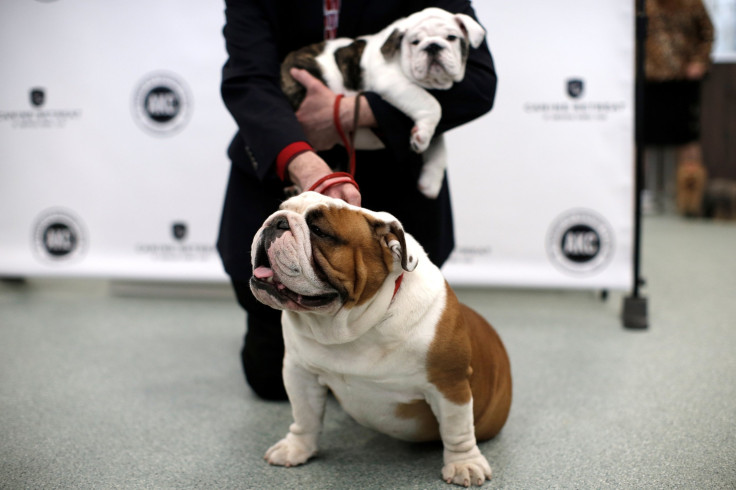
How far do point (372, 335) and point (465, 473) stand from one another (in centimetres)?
29

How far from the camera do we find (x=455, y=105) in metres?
1.33

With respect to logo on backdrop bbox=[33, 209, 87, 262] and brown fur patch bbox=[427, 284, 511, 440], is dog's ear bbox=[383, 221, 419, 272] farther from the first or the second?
logo on backdrop bbox=[33, 209, 87, 262]

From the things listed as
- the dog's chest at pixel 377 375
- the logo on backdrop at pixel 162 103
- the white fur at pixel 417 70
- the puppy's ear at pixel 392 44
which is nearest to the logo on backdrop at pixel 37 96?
the logo on backdrop at pixel 162 103

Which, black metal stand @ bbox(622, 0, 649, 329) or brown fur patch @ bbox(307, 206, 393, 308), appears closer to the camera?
brown fur patch @ bbox(307, 206, 393, 308)

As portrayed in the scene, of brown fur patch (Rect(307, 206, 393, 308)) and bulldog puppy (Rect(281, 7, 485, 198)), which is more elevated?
bulldog puppy (Rect(281, 7, 485, 198))

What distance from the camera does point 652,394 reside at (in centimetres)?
154

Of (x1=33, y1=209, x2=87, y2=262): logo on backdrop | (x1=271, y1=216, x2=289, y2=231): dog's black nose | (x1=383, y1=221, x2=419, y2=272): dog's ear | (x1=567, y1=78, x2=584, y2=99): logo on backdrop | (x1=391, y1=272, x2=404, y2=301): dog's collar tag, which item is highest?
(x1=567, y1=78, x2=584, y2=99): logo on backdrop

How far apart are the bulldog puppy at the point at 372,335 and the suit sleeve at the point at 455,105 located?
1.02 ft

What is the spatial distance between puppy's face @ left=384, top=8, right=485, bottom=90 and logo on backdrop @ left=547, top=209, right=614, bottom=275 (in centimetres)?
115

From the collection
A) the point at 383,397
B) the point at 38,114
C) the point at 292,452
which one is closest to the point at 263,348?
the point at 292,452

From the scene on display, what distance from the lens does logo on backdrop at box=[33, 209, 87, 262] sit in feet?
8.32

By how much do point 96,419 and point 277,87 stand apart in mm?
825

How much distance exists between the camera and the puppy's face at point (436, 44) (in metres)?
1.25

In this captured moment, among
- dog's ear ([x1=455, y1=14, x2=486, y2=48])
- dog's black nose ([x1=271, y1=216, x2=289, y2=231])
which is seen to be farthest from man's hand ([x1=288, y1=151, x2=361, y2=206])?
dog's ear ([x1=455, y1=14, x2=486, y2=48])
